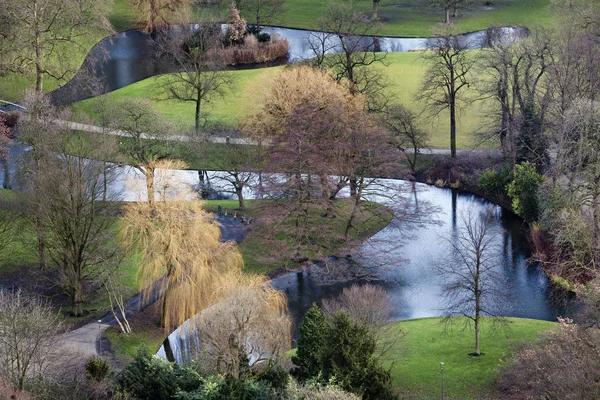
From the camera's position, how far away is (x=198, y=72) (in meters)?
75.5

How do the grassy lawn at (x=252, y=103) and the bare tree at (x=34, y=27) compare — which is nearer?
the bare tree at (x=34, y=27)

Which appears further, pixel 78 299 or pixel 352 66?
pixel 352 66

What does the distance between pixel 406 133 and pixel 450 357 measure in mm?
27894

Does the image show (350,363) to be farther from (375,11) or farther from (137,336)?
(375,11)

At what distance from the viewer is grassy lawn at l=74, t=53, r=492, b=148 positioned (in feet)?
245

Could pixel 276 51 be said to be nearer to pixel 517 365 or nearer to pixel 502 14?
pixel 502 14

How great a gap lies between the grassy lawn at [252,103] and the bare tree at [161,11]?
8.86 meters

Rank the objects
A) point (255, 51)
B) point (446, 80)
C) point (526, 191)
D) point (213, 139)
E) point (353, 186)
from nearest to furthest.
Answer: point (353, 186) → point (526, 191) → point (213, 139) → point (446, 80) → point (255, 51)

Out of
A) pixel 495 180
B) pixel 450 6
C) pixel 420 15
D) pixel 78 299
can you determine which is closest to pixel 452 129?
pixel 495 180

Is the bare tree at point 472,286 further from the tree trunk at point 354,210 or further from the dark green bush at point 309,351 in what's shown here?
the dark green bush at point 309,351

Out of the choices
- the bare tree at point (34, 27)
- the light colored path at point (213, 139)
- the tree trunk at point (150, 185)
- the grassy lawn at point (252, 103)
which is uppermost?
the bare tree at point (34, 27)

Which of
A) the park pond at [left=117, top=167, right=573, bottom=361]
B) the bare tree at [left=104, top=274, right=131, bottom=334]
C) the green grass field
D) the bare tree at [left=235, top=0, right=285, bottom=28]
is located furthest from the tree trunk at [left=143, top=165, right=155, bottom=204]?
the bare tree at [left=235, top=0, right=285, bottom=28]

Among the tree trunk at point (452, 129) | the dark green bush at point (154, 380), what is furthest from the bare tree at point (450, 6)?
the dark green bush at point (154, 380)

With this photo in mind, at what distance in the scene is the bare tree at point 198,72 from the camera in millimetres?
76125
